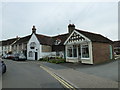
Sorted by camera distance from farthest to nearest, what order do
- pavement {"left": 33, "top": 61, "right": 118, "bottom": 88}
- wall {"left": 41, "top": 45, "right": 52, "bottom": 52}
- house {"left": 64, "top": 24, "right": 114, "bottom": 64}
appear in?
wall {"left": 41, "top": 45, "right": 52, "bottom": 52} < house {"left": 64, "top": 24, "right": 114, "bottom": 64} < pavement {"left": 33, "top": 61, "right": 118, "bottom": 88}

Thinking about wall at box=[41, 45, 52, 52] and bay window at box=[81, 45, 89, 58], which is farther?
wall at box=[41, 45, 52, 52]

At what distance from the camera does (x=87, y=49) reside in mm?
19641

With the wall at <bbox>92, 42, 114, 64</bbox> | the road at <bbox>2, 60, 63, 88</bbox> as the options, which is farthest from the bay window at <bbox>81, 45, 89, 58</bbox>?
the road at <bbox>2, 60, 63, 88</bbox>

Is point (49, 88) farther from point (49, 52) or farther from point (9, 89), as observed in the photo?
point (49, 52)

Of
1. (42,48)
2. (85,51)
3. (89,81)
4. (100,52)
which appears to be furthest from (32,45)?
(89,81)

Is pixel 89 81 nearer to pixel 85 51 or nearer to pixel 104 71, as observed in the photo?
pixel 104 71

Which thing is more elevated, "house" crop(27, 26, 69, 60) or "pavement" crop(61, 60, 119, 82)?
"house" crop(27, 26, 69, 60)

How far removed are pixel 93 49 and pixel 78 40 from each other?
306 centimetres

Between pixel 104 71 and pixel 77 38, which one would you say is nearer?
pixel 104 71

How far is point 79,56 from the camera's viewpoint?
2109 cm

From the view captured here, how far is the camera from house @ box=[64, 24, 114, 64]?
18.9m

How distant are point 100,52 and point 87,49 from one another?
2.15m

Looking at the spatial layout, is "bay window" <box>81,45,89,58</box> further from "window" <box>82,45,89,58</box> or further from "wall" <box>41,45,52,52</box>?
"wall" <box>41,45,52,52</box>

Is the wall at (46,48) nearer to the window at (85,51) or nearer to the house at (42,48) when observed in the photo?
the house at (42,48)
